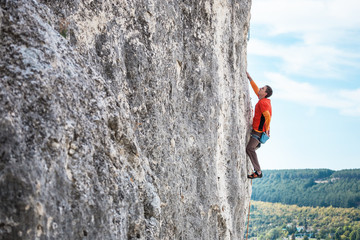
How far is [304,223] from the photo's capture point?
7269 centimetres

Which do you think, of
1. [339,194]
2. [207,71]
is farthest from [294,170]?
[207,71]

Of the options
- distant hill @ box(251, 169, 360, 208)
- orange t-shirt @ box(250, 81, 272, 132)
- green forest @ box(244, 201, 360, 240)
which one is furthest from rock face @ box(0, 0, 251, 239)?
distant hill @ box(251, 169, 360, 208)

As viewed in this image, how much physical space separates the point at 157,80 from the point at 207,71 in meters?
2.24

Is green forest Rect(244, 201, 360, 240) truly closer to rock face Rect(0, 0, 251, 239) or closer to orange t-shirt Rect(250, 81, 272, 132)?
orange t-shirt Rect(250, 81, 272, 132)

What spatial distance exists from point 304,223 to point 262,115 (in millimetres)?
→ 67801

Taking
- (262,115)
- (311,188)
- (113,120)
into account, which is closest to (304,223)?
(311,188)

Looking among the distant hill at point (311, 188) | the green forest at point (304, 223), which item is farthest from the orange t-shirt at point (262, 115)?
the distant hill at point (311, 188)

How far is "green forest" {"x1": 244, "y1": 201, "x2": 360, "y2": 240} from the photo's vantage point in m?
67.5

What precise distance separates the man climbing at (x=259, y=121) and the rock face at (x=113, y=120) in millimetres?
2113

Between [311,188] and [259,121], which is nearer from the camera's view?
[259,121]

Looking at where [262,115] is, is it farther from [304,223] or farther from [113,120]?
[304,223]

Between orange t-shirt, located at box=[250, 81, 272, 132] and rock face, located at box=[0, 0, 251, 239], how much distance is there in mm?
2085

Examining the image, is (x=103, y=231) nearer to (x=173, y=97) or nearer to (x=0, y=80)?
(x=0, y=80)

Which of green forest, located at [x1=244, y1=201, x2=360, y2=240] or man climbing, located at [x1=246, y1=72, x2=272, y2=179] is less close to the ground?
man climbing, located at [x1=246, y1=72, x2=272, y2=179]
